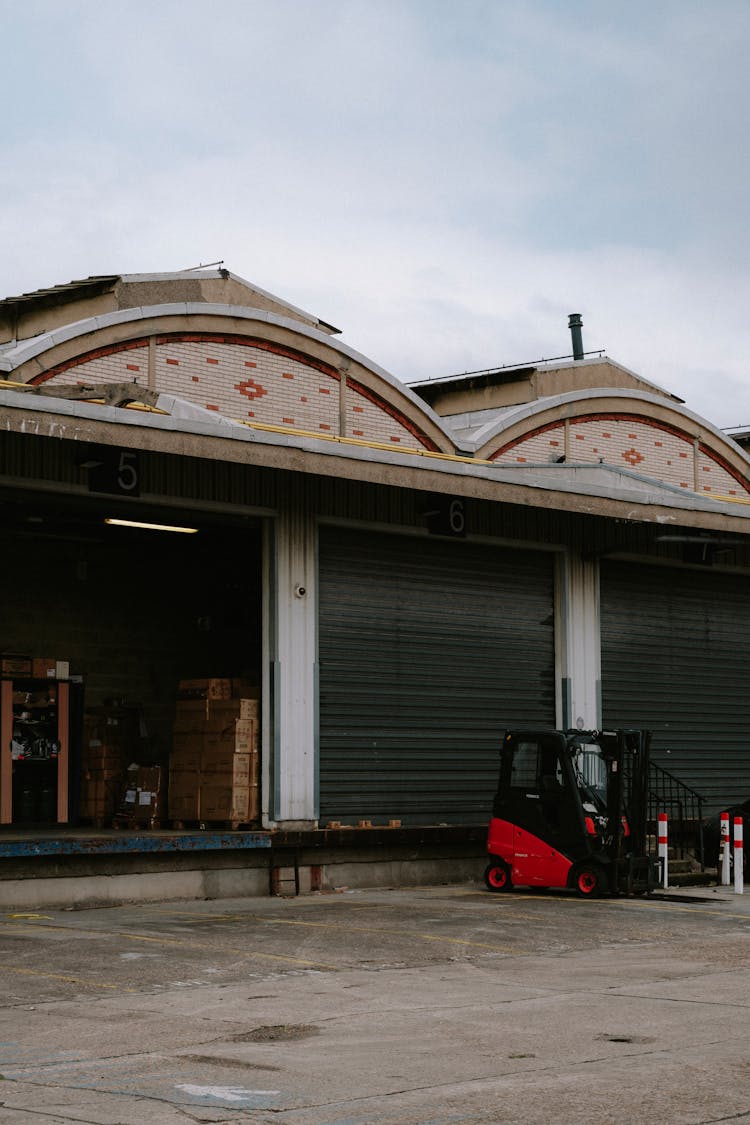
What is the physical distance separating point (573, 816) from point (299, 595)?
14.2 ft

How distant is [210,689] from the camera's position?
62.9 ft

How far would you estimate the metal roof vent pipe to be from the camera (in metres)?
41.8

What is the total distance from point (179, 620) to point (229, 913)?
8.22 metres

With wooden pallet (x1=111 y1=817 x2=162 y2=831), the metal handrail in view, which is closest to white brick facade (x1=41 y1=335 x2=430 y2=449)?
wooden pallet (x1=111 y1=817 x2=162 y2=831)

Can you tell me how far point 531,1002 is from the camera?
10195mm

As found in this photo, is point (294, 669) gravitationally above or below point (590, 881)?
above

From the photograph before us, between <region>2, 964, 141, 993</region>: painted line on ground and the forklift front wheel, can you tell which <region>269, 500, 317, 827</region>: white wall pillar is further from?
<region>2, 964, 141, 993</region>: painted line on ground

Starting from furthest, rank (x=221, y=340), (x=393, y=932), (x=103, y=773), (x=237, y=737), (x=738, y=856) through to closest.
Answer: (x=221, y=340), (x=103, y=773), (x=738, y=856), (x=237, y=737), (x=393, y=932)

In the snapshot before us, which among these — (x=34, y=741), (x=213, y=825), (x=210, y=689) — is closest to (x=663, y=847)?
(x=213, y=825)

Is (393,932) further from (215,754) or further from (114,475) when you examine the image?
(114,475)

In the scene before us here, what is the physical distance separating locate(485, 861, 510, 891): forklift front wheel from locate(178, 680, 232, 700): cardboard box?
390 centimetres

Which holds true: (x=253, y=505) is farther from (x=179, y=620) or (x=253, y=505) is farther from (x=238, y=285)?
(x=238, y=285)

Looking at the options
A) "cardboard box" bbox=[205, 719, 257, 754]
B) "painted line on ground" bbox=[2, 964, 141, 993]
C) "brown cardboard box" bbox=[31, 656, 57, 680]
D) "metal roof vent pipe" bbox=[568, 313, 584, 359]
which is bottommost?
"painted line on ground" bbox=[2, 964, 141, 993]

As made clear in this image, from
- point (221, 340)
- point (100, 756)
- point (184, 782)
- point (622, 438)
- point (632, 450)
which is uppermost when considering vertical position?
point (221, 340)
